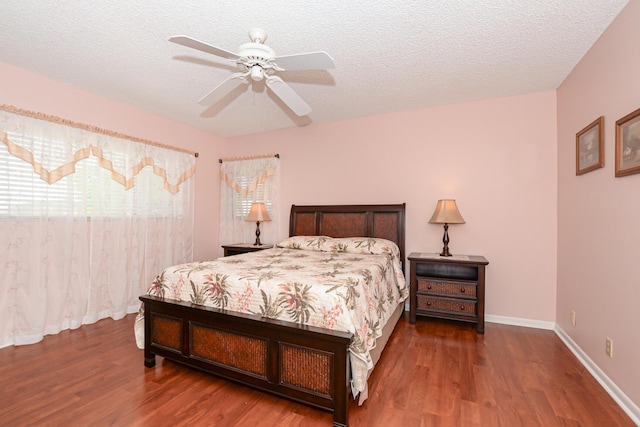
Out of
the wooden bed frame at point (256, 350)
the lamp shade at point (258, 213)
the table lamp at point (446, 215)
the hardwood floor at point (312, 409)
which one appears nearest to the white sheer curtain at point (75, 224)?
the hardwood floor at point (312, 409)

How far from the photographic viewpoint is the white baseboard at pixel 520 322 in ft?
10.6

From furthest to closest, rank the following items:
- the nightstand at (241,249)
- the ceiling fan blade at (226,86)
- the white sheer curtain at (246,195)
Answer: the white sheer curtain at (246,195) < the nightstand at (241,249) < the ceiling fan blade at (226,86)

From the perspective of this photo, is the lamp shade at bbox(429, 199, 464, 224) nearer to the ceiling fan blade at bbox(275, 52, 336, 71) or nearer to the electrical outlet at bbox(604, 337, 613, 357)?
the electrical outlet at bbox(604, 337, 613, 357)

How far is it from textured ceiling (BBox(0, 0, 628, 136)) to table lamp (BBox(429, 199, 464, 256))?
1.24 metres

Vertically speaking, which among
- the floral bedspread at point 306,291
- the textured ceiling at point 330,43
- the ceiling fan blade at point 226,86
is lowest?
A: the floral bedspread at point 306,291

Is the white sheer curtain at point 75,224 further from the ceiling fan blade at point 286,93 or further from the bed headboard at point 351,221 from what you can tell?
the ceiling fan blade at point 286,93

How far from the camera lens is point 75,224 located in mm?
3174

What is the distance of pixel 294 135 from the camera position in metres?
4.62

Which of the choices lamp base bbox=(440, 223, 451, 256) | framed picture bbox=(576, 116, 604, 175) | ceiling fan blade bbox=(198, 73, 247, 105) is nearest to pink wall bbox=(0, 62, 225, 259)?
ceiling fan blade bbox=(198, 73, 247, 105)

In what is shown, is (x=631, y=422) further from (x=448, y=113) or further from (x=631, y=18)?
(x=448, y=113)

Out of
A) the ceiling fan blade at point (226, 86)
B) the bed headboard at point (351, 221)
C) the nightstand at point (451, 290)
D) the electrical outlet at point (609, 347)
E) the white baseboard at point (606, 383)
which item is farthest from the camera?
the bed headboard at point (351, 221)

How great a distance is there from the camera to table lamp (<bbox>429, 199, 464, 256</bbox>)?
3332 mm

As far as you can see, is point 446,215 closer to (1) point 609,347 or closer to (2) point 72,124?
(1) point 609,347

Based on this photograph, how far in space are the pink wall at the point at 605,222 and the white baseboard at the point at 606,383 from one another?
4cm
